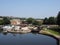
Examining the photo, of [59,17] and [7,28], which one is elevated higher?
[59,17]

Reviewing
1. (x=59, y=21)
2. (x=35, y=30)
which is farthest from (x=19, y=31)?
(x=59, y=21)

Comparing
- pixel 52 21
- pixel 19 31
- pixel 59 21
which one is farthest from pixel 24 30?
pixel 52 21

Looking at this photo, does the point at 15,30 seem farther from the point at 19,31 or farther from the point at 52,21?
the point at 52,21

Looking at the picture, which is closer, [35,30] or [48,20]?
[35,30]


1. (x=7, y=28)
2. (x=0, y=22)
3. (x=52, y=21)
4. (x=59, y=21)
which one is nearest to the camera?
(x=59, y=21)

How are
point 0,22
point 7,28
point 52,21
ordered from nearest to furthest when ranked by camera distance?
1. point 7,28
2. point 52,21
3. point 0,22

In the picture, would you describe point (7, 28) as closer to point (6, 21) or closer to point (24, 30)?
point (24, 30)

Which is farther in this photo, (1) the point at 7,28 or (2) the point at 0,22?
(2) the point at 0,22

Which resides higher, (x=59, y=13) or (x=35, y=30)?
(x=59, y=13)

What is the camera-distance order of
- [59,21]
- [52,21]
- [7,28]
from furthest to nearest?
[52,21]
[7,28]
[59,21]
